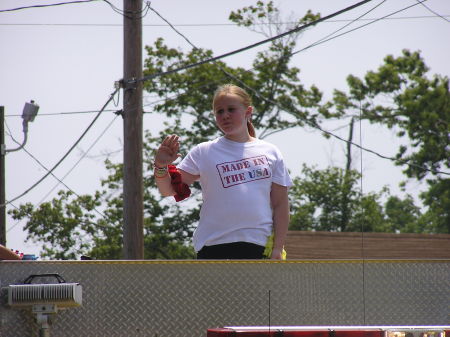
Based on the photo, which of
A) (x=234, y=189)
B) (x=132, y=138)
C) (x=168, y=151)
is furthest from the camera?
(x=132, y=138)

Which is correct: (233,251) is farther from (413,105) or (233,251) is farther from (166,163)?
(413,105)

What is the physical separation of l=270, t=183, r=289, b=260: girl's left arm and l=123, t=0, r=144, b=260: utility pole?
322 inches

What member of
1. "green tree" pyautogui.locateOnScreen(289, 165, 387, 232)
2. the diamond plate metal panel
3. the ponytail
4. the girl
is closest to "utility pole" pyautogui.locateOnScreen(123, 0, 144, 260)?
the ponytail

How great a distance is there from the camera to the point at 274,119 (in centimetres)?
3244

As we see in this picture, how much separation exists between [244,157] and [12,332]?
4.76 feet

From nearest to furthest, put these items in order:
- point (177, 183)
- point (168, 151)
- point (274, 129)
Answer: point (168, 151)
point (177, 183)
point (274, 129)

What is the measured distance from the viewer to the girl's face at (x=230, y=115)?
4.77 m

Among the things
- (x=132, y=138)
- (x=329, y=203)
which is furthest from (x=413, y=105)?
(x=132, y=138)

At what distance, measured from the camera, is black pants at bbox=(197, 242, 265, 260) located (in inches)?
182

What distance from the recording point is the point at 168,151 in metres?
4.45

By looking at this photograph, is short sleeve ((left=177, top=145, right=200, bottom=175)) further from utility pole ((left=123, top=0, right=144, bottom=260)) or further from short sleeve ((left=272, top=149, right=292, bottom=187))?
utility pole ((left=123, top=0, right=144, bottom=260))

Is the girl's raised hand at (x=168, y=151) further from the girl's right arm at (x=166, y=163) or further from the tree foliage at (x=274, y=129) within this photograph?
the tree foliage at (x=274, y=129)

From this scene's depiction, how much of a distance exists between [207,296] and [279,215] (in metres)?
0.59

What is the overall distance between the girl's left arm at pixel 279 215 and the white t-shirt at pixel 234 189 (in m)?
0.04
